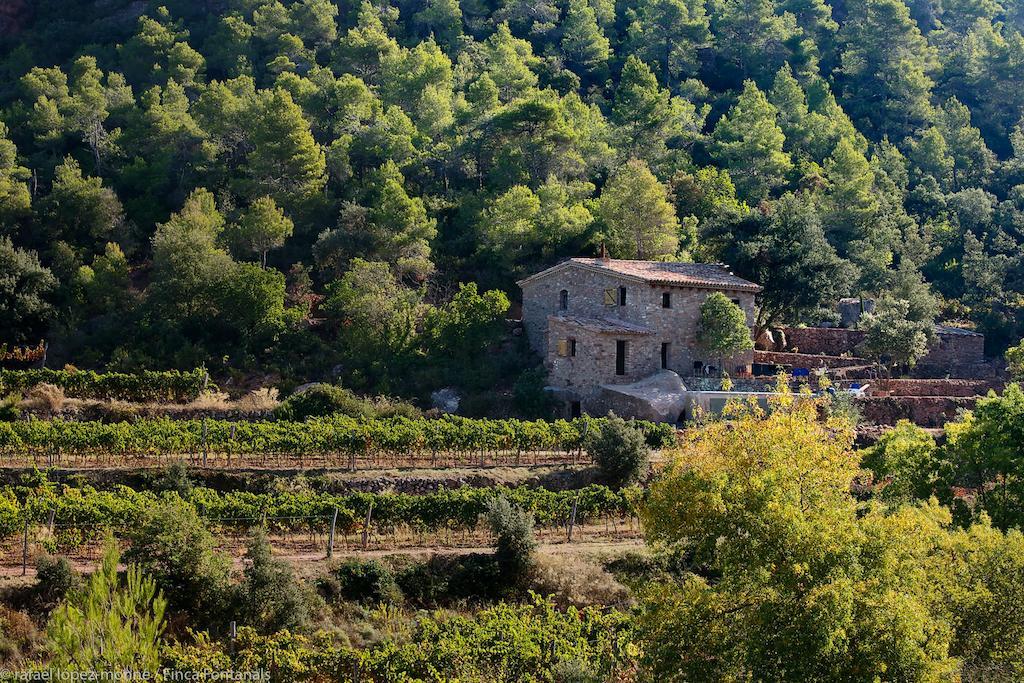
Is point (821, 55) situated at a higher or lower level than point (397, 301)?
higher

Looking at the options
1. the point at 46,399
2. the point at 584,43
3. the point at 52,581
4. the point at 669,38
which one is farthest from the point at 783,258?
the point at 669,38

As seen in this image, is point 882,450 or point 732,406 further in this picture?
point 882,450

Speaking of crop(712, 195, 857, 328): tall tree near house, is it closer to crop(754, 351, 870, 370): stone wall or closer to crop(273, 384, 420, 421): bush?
crop(754, 351, 870, 370): stone wall

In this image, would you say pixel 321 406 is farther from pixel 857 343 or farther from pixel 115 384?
pixel 857 343

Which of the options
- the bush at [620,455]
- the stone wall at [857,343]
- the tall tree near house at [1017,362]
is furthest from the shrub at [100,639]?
the stone wall at [857,343]

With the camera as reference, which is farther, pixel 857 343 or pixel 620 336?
pixel 857 343

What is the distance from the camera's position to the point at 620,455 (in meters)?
28.3

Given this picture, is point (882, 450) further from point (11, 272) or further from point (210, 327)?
point (11, 272)

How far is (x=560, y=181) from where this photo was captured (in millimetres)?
50156

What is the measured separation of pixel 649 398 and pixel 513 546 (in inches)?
450

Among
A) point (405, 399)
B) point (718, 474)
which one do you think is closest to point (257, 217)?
point (405, 399)

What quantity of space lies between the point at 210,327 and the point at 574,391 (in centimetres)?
1383

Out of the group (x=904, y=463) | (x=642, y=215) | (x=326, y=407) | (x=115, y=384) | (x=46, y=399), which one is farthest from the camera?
(x=642, y=215)

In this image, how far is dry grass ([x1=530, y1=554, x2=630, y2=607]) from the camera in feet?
74.5
